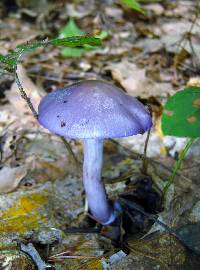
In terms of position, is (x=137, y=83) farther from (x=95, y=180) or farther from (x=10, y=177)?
(x=10, y=177)

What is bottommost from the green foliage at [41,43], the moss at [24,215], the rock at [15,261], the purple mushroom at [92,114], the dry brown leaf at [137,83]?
the moss at [24,215]

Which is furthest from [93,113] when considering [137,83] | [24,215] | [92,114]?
[137,83]

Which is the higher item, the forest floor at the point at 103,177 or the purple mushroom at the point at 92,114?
the purple mushroom at the point at 92,114

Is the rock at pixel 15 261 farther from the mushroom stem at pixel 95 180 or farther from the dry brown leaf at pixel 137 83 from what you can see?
the dry brown leaf at pixel 137 83

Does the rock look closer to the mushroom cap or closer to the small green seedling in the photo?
the mushroom cap

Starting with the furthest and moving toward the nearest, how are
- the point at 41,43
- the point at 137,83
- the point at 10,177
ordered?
the point at 137,83
the point at 10,177
the point at 41,43

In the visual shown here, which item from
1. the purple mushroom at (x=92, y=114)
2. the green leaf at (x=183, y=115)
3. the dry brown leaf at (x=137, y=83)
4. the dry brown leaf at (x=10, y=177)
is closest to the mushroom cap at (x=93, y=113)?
the purple mushroom at (x=92, y=114)

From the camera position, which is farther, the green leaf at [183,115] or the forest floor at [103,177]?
the forest floor at [103,177]
